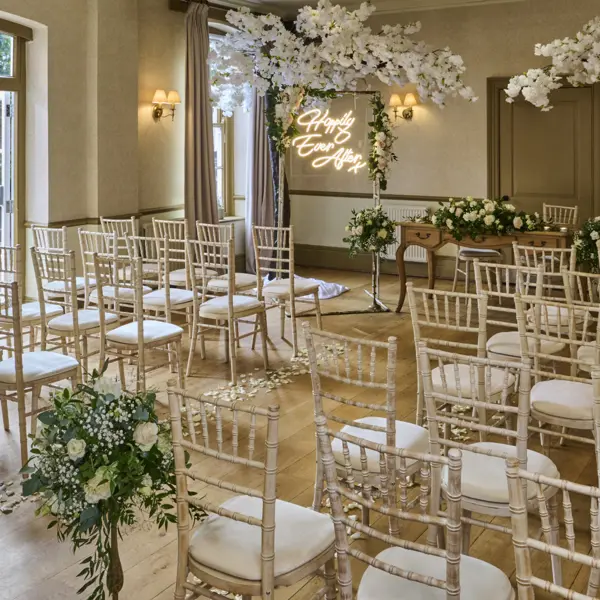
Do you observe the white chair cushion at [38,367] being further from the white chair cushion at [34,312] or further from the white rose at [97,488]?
the white rose at [97,488]

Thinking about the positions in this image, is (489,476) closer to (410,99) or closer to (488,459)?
(488,459)

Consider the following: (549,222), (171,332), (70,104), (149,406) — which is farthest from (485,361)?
(70,104)

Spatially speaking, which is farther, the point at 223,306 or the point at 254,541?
the point at 223,306

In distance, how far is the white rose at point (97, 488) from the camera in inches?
84.2

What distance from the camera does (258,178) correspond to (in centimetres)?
1027

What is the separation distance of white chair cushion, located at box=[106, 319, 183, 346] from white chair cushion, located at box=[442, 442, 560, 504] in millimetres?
2464

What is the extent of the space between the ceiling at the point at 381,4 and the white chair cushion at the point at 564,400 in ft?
22.4

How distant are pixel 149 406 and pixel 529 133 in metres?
8.12

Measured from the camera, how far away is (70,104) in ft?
24.5

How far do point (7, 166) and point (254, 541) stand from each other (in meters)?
6.05

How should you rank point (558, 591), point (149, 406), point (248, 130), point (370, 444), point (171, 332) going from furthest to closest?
1. point (248, 130)
2. point (171, 332)
3. point (149, 406)
4. point (370, 444)
5. point (558, 591)

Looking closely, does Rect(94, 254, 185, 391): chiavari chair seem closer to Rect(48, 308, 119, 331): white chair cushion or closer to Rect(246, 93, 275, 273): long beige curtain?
Rect(48, 308, 119, 331): white chair cushion

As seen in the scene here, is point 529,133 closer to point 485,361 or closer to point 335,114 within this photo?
point 335,114

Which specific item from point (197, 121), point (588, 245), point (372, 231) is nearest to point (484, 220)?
point (588, 245)
